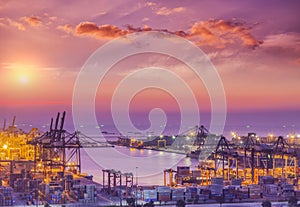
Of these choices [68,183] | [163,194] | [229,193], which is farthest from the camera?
[68,183]

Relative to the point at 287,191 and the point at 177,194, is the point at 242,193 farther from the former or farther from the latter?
the point at 177,194

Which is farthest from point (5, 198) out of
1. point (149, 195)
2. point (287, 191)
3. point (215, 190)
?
point (287, 191)

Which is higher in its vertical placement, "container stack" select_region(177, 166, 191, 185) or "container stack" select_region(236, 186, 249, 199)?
"container stack" select_region(177, 166, 191, 185)

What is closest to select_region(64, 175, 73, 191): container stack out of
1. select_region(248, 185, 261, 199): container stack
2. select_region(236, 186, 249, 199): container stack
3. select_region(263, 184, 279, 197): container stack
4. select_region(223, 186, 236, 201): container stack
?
select_region(223, 186, 236, 201): container stack

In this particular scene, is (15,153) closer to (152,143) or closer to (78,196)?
(78,196)

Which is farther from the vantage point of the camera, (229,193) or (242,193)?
(242,193)

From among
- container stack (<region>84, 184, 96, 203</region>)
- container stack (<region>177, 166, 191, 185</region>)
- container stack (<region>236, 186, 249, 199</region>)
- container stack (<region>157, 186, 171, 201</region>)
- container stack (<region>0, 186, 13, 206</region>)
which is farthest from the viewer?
container stack (<region>177, 166, 191, 185</region>)

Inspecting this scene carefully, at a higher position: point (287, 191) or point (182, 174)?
point (182, 174)

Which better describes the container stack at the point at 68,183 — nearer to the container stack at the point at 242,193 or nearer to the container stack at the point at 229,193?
the container stack at the point at 229,193

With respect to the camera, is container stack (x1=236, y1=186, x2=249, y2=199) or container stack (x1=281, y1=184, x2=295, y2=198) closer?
container stack (x1=236, y1=186, x2=249, y2=199)

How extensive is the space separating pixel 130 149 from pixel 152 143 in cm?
278

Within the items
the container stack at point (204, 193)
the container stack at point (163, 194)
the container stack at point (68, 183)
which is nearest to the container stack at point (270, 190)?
the container stack at point (204, 193)

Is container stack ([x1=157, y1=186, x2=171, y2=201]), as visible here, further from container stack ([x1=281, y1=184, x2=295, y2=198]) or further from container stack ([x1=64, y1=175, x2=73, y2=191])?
container stack ([x1=281, y1=184, x2=295, y2=198])

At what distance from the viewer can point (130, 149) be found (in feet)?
158
